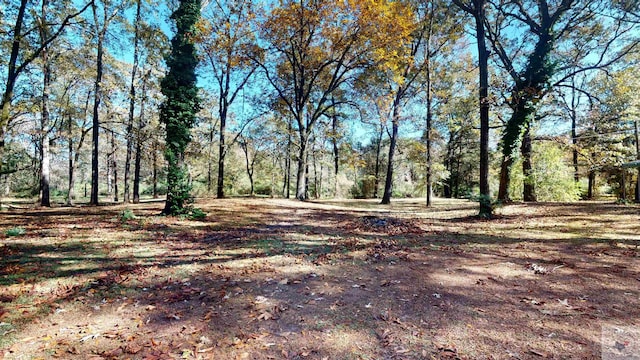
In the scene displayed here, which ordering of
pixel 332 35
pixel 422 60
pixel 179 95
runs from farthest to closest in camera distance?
1. pixel 422 60
2. pixel 332 35
3. pixel 179 95

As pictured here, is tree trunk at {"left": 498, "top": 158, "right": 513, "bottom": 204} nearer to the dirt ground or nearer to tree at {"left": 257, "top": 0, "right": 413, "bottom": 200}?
the dirt ground

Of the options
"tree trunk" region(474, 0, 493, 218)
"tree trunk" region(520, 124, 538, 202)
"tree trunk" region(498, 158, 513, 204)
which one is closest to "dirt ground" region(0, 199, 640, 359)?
"tree trunk" region(474, 0, 493, 218)

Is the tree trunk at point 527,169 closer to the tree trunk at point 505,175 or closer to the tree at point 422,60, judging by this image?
the tree trunk at point 505,175

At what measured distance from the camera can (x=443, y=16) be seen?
1398 cm

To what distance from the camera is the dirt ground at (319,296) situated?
2645 millimetres

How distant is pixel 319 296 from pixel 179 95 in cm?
831

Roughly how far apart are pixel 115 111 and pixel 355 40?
50.3ft

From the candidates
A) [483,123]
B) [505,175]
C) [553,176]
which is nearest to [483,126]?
[483,123]

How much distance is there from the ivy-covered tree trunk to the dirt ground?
2788 mm

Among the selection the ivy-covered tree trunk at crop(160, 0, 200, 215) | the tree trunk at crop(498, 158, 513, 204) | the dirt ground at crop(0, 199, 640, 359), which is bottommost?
the dirt ground at crop(0, 199, 640, 359)

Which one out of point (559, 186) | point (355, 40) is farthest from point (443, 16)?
point (559, 186)

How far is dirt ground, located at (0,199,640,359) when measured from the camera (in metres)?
2.64

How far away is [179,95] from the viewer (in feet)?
30.3

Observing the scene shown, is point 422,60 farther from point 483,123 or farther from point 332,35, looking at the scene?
point 483,123
